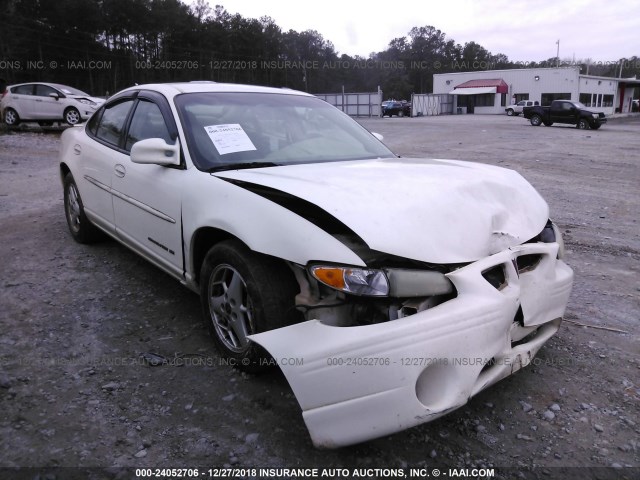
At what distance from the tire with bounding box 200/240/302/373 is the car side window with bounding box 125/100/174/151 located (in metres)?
1.05

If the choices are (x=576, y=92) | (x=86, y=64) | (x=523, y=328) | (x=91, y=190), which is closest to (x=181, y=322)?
(x=91, y=190)

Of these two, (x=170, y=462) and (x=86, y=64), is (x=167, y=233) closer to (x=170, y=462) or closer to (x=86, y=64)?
(x=170, y=462)

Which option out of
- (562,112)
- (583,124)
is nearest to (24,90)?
(562,112)

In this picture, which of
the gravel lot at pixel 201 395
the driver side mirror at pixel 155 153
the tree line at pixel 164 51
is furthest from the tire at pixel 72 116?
the tree line at pixel 164 51

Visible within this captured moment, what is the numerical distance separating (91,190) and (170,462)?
2.94 m

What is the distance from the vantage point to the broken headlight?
2070 millimetres

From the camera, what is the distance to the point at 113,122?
420 cm

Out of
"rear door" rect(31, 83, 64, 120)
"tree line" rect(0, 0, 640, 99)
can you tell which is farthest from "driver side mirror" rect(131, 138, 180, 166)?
"tree line" rect(0, 0, 640, 99)

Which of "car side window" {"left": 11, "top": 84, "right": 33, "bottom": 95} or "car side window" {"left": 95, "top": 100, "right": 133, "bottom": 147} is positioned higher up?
"car side window" {"left": 11, "top": 84, "right": 33, "bottom": 95}

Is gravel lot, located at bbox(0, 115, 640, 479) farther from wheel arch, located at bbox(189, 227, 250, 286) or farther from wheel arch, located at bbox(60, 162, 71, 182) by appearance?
wheel arch, located at bbox(60, 162, 71, 182)

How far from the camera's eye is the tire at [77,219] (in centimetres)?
479

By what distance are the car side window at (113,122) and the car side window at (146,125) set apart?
198 millimetres

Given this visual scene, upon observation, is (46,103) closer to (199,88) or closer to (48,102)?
(48,102)

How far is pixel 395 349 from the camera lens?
1.90 metres
